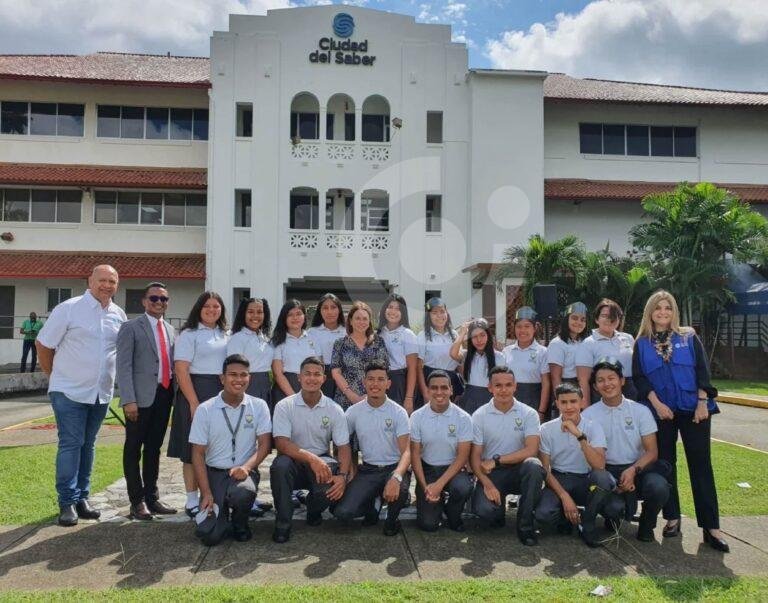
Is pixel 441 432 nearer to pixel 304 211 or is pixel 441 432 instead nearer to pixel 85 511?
pixel 85 511

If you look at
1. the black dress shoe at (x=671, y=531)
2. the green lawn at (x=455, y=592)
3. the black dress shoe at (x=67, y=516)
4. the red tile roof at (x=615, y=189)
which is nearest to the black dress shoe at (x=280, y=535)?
the green lawn at (x=455, y=592)

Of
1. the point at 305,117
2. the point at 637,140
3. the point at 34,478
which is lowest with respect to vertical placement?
the point at 34,478

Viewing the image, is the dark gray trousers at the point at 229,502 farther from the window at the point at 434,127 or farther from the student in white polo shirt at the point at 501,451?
the window at the point at 434,127

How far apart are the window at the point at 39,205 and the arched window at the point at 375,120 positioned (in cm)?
1133

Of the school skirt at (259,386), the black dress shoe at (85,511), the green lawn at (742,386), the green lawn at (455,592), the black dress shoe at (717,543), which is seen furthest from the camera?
the green lawn at (742,386)

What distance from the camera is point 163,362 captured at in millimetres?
5262

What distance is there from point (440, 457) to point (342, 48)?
20.2 m

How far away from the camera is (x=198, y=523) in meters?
4.41

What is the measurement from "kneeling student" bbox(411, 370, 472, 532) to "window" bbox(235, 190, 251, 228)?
18175mm

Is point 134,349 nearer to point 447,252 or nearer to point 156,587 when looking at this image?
point 156,587

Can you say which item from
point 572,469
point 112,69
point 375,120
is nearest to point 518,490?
point 572,469

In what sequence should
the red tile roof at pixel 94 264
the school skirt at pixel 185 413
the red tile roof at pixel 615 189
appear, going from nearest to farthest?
the school skirt at pixel 185 413, the red tile roof at pixel 94 264, the red tile roof at pixel 615 189

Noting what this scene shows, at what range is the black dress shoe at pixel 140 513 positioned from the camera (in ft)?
16.5

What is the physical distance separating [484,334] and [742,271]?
17.6 meters
